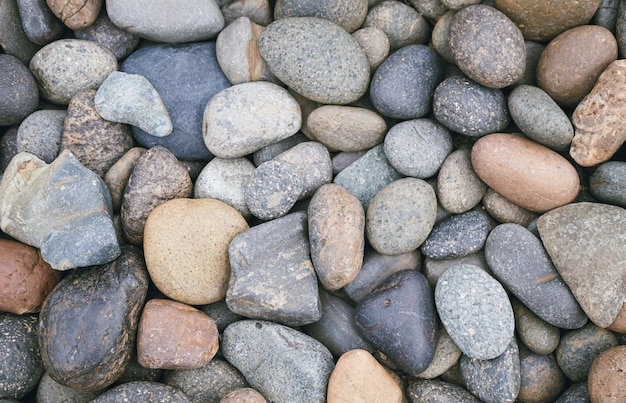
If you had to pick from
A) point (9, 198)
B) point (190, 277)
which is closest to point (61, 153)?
point (9, 198)

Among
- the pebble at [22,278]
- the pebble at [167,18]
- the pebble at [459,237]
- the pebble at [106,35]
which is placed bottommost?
the pebble at [22,278]

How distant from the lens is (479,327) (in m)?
2.38

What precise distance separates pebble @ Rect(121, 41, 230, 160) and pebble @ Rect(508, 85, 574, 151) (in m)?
1.31

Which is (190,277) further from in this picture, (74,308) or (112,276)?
(74,308)

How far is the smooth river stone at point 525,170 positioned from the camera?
8.00 ft

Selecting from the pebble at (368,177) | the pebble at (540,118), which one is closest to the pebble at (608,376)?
the pebble at (540,118)

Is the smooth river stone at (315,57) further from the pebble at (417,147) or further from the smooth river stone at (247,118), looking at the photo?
the pebble at (417,147)

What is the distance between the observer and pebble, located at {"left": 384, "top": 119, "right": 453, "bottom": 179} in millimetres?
2578

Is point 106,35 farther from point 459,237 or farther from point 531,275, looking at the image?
point 531,275

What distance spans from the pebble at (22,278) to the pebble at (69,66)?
0.72m

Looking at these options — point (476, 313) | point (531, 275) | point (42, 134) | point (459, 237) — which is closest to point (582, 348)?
point (531, 275)

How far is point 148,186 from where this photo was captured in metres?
2.55

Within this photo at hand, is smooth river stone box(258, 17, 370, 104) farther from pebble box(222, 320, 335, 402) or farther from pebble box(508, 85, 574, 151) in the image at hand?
pebble box(222, 320, 335, 402)

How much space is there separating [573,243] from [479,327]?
1.70 feet
